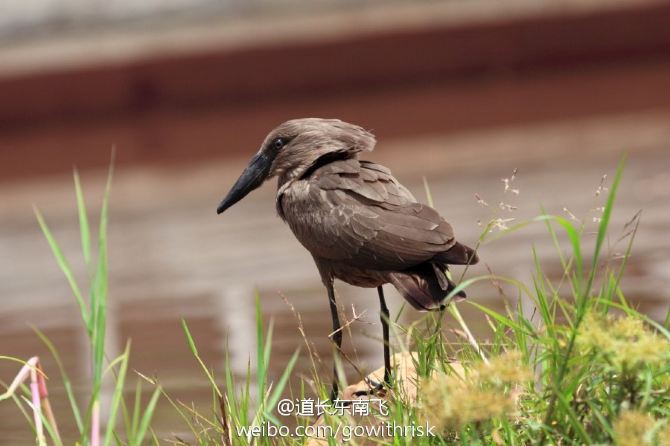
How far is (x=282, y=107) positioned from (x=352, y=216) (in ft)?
28.8

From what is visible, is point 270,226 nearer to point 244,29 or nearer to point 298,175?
point 244,29

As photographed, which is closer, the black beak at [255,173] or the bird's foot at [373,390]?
the bird's foot at [373,390]

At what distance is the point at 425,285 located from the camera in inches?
133

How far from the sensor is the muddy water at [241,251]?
18.2 feet

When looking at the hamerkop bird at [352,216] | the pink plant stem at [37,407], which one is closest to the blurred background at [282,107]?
the hamerkop bird at [352,216]

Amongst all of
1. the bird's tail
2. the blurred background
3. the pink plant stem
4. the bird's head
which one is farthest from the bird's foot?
the blurred background

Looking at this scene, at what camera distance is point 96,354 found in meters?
3.31

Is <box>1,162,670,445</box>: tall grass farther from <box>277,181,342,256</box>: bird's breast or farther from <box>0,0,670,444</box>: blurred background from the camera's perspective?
<box>0,0,670,444</box>: blurred background

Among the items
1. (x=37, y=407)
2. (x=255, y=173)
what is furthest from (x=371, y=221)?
(x=37, y=407)

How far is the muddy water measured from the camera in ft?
18.2

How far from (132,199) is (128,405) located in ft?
17.3

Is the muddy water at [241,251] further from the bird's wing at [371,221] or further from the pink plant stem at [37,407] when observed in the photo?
the pink plant stem at [37,407]

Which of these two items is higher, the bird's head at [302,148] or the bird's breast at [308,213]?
the bird's head at [302,148]

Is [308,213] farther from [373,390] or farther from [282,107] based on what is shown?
[282,107]
